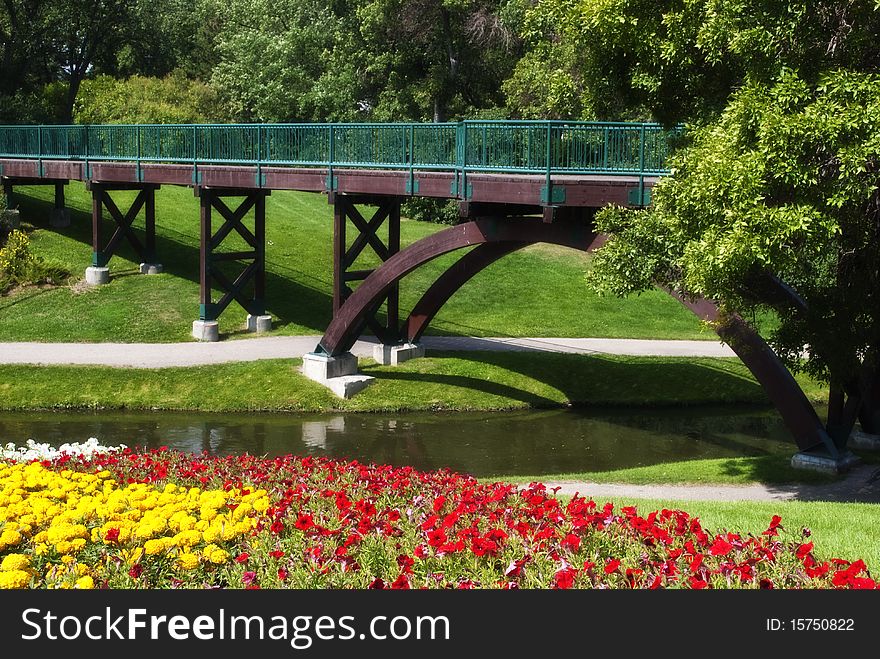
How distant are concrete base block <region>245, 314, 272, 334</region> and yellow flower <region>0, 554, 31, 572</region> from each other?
22.9m

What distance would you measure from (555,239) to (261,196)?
39.8 ft

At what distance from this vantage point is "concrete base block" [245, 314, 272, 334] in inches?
1254

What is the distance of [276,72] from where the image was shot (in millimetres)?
55938

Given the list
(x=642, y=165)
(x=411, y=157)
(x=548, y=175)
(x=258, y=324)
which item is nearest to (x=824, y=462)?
(x=642, y=165)

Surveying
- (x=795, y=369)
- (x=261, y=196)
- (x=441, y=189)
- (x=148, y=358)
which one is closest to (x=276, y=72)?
(x=261, y=196)

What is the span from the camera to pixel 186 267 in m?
37.4

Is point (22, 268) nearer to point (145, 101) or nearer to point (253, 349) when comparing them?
point (253, 349)

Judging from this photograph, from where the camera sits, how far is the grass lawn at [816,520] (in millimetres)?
10609

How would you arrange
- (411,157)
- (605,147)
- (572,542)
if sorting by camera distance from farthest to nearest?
1. (411,157)
2. (605,147)
3. (572,542)

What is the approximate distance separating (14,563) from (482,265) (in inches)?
733

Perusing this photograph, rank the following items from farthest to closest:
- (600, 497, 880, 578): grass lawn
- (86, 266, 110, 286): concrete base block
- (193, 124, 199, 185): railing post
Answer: (86, 266, 110, 286): concrete base block, (193, 124, 199, 185): railing post, (600, 497, 880, 578): grass lawn

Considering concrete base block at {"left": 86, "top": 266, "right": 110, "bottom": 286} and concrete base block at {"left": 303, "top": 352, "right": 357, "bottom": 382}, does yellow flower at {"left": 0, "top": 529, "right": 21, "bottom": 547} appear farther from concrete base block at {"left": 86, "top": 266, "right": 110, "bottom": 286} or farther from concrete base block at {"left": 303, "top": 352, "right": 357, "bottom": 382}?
concrete base block at {"left": 86, "top": 266, "right": 110, "bottom": 286}

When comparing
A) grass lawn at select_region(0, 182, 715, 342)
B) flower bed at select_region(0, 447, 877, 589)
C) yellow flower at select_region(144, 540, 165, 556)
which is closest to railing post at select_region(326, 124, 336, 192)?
grass lawn at select_region(0, 182, 715, 342)

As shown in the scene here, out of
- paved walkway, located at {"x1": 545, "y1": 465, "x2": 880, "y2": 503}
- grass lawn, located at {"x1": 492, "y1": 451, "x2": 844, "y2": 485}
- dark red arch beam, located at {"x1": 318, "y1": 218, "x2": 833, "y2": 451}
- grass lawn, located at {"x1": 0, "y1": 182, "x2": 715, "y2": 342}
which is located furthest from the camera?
grass lawn, located at {"x1": 0, "y1": 182, "x2": 715, "y2": 342}
